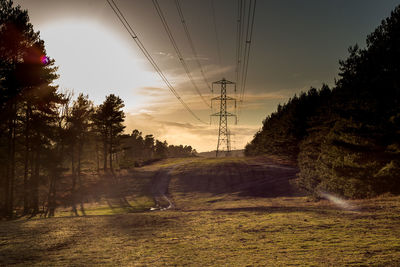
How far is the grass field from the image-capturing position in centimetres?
843

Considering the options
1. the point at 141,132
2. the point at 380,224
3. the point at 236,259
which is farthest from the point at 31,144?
the point at 141,132

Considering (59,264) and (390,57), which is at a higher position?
(390,57)

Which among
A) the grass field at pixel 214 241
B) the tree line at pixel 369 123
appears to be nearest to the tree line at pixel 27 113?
the grass field at pixel 214 241

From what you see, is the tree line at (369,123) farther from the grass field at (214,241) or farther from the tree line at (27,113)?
the tree line at (27,113)

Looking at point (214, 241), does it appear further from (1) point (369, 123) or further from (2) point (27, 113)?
(2) point (27, 113)

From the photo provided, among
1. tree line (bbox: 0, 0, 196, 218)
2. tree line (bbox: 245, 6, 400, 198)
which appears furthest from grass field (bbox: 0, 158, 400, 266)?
tree line (bbox: 0, 0, 196, 218)

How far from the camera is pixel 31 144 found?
35500 millimetres

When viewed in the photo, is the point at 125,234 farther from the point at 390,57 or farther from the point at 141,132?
the point at 141,132

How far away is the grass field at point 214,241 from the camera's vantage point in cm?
843

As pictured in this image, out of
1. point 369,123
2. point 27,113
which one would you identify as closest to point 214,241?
point 369,123

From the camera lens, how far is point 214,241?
36.2 ft

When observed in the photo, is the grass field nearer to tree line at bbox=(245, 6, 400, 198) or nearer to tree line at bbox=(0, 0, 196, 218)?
tree line at bbox=(245, 6, 400, 198)

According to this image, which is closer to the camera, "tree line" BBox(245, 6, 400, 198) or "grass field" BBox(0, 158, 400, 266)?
"grass field" BBox(0, 158, 400, 266)

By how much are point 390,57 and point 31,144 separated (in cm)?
3997
